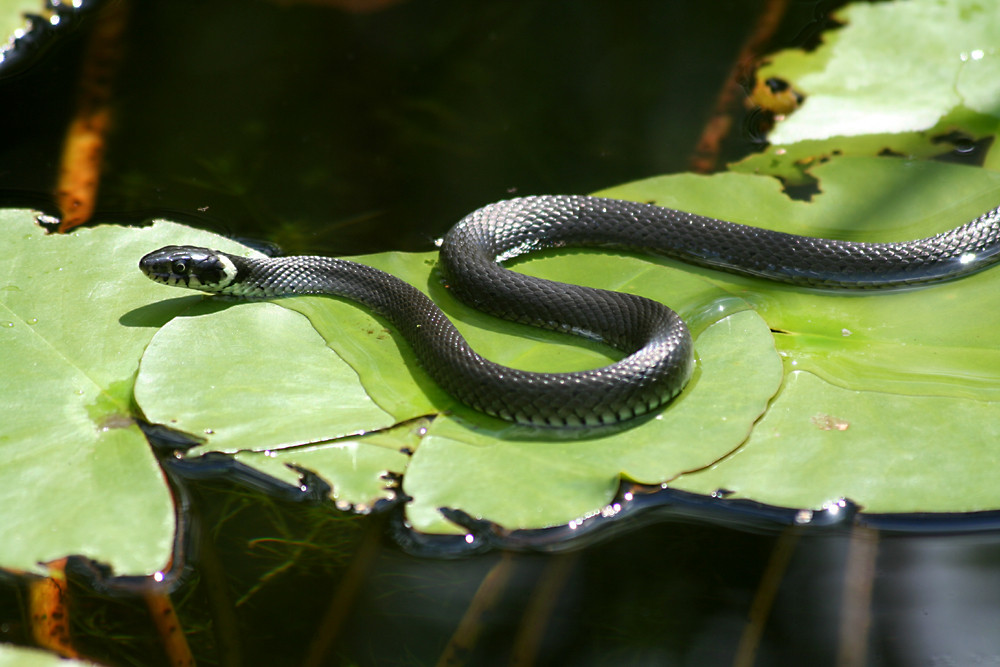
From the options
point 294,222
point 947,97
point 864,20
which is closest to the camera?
point 294,222

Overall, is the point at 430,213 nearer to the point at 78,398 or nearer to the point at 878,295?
the point at 78,398

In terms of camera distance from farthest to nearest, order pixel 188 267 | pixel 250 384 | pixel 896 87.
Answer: pixel 896 87, pixel 188 267, pixel 250 384

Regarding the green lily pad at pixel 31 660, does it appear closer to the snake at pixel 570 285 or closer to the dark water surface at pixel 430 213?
the dark water surface at pixel 430 213

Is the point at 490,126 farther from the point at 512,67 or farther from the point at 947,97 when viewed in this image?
the point at 947,97

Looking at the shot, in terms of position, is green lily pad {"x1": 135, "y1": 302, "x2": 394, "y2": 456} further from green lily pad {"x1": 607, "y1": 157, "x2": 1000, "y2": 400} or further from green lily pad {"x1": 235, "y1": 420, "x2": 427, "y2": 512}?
green lily pad {"x1": 607, "y1": 157, "x2": 1000, "y2": 400}

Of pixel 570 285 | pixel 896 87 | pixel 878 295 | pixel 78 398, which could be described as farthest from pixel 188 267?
pixel 896 87

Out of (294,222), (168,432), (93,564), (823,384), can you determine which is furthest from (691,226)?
(93,564)
